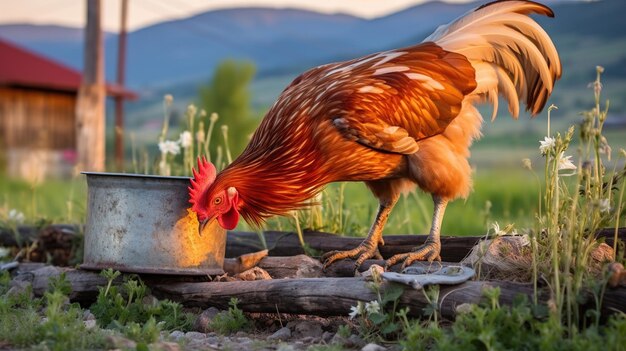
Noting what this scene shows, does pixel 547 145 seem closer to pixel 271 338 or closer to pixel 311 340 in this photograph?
pixel 311 340

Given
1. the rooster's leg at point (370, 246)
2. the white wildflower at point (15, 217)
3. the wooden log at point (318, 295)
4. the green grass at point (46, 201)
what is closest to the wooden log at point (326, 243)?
the rooster's leg at point (370, 246)

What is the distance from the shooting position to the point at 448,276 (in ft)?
14.3

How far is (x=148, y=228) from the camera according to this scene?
5348 mm

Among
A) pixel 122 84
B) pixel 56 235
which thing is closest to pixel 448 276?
pixel 56 235

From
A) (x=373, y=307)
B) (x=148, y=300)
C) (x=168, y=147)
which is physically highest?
(x=168, y=147)

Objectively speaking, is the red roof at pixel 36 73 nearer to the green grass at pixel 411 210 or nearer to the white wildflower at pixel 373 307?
the green grass at pixel 411 210

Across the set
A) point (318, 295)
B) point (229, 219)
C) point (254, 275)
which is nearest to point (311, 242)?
point (254, 275)

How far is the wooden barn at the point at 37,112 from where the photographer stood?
30.9m

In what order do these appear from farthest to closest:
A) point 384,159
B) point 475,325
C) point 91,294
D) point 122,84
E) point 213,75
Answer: point 122,84, point 213,75, point 91,294, point 384,159, point 475,325

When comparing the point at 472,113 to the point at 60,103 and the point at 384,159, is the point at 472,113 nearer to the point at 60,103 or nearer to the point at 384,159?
the point at 384,159

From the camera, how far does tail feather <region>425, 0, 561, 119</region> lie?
5.66 meters

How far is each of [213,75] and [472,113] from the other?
67.2 feet

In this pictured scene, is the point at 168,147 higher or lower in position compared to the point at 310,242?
higher

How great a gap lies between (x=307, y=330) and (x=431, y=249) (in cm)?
126
